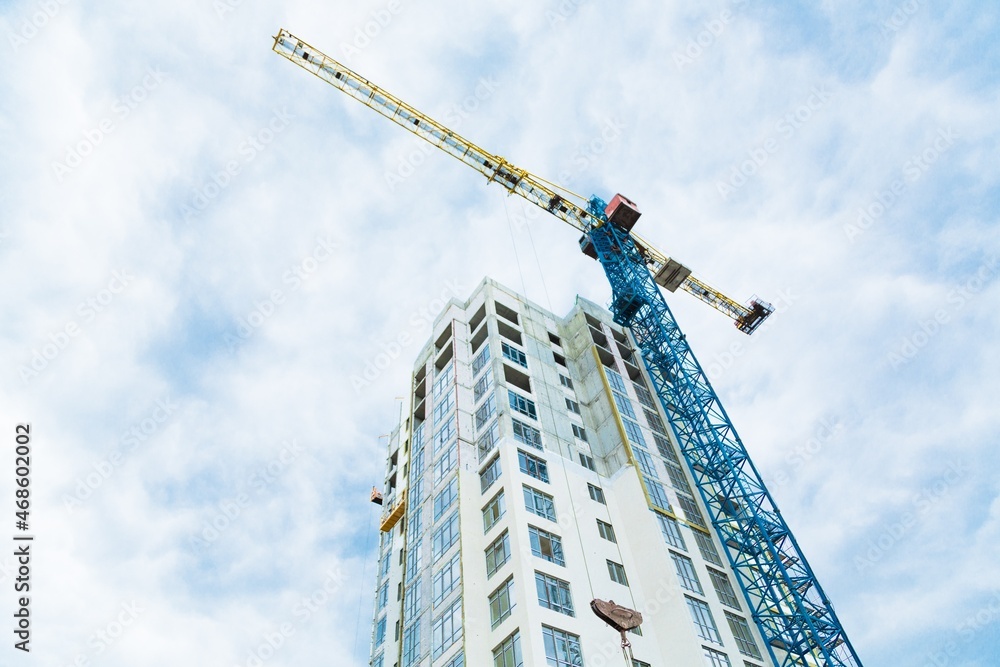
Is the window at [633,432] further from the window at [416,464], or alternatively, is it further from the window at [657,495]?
the window at [416,464]

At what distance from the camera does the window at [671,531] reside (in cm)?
4825

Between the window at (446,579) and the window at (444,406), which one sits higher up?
the window at (444,406)

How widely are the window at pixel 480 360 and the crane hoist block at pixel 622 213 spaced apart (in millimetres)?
23814

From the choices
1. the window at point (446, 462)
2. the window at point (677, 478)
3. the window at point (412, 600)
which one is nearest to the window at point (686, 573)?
the window at point (677, 478)

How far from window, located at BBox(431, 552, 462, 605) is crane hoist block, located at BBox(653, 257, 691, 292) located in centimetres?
4051

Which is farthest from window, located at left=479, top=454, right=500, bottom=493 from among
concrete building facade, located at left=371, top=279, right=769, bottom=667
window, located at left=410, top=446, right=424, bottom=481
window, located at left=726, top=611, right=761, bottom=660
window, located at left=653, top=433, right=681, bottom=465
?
window, located at left=726, top=611, right=761, bottom=660

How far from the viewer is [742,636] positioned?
45.3 m

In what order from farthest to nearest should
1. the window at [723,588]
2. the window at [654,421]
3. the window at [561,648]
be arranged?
the window at [654,421] < the window at [723,588] < the window at [561,648]

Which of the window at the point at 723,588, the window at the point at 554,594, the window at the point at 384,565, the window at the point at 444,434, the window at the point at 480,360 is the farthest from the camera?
the window at the point at 384,565

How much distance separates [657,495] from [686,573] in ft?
21.8

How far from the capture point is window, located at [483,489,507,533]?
46500 mm

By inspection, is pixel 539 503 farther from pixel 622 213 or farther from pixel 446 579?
pixel 622 213

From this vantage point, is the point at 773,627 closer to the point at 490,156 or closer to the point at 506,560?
the point at 506,560

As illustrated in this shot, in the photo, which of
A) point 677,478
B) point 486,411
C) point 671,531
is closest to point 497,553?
point 671,531
